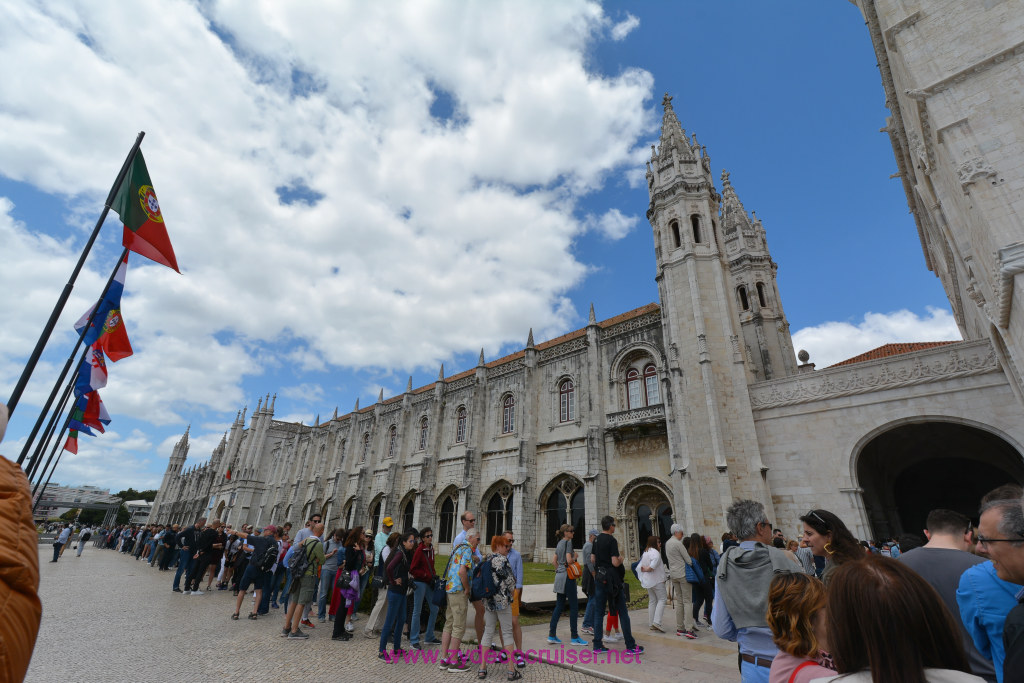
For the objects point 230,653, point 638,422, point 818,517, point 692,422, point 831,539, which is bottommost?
point 230,653

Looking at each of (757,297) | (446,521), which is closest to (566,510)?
(446,521)

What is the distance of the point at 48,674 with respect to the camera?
5.03 metres

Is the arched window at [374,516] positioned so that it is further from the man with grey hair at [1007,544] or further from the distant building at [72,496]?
the distant building at [72,496]

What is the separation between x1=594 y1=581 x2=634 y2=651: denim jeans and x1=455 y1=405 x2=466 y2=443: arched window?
19127mm

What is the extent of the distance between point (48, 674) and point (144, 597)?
6.42 metres

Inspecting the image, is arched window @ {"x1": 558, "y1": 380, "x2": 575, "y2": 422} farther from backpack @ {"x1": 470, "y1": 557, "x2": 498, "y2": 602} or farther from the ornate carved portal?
backpack @ {"x1": 470, "y1": 557, "x2": 498, "y2": 602}

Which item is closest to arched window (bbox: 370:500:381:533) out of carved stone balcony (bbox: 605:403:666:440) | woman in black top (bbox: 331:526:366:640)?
carved stone balcony (bbox: 605:403:666:440)

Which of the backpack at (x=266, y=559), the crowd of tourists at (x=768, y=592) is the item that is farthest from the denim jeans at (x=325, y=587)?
the backpack at (x=266, y=559)

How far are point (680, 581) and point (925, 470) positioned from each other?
52.7 ft

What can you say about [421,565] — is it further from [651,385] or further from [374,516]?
[374,516]

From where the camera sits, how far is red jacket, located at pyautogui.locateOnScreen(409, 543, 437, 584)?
21.4 ft

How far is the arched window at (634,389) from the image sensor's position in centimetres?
1838

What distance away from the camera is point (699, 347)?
15.5 meters

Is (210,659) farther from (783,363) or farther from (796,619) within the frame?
(783,363)
